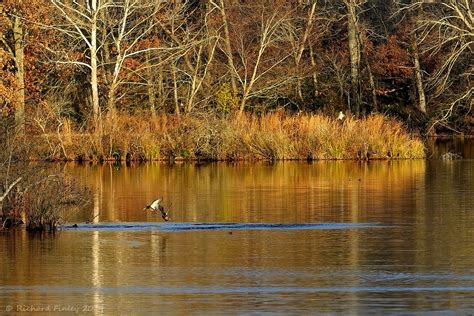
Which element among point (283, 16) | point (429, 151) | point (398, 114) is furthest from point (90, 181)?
point (398, 114)

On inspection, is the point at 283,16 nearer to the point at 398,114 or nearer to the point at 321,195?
the point at 398,114

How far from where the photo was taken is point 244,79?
180 ft

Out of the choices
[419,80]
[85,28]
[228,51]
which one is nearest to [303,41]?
[228,51]

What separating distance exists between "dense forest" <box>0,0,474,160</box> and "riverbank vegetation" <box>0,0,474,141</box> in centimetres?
8

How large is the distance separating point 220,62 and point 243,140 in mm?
11827

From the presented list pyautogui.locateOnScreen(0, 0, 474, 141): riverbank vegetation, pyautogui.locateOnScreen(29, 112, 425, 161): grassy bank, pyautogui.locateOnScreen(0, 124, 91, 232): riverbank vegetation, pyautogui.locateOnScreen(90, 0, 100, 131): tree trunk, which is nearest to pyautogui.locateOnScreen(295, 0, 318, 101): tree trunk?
pyautogui.locateOnScreen(0, 0, 474, 141): riverbank vegetation

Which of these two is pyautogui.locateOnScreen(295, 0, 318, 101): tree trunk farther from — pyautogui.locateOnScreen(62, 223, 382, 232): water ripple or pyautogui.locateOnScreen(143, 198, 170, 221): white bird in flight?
pyautogui.locateOnScreen(62, 223, 382, 232): water ripple

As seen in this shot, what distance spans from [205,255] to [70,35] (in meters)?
29.1

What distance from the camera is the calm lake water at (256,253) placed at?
49.5ft

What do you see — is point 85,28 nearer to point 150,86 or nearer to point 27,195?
point 150,86

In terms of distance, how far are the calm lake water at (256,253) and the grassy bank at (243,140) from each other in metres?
11.8

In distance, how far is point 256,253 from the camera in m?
19.0

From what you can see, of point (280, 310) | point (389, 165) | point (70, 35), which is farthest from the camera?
point (70, 35)

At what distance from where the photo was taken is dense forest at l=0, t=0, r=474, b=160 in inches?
1829
